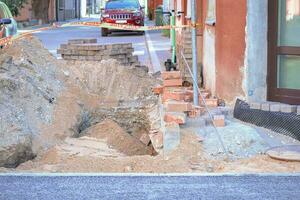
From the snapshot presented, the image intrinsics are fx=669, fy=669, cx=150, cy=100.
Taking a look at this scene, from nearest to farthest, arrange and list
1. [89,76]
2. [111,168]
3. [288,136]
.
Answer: [111,168]
[288,136]
[89,76]

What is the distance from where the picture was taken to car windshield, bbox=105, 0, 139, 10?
109 feet

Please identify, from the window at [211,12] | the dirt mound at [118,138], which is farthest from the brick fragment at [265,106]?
the window at [211,12]

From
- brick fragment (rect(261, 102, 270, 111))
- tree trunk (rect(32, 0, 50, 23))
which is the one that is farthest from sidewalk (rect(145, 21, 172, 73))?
tree trunk (rect(32, 0, 50, 23))

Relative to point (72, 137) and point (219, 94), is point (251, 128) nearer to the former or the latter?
point (219, 94)

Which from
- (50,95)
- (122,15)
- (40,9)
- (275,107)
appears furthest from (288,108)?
(40,9)

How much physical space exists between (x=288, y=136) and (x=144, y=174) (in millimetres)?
2212

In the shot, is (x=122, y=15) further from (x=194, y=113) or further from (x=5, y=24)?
(x=194, y=113)

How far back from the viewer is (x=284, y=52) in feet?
29.3

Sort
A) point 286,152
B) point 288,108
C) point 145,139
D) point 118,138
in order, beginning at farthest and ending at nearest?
point 145,139
point 118,138
point 288,108
point 286,152

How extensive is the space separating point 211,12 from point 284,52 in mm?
2328

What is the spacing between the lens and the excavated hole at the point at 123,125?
9.66 metres

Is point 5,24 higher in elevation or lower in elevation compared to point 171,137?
higher

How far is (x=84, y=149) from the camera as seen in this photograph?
902 centimetres

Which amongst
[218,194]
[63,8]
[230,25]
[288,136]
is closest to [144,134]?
[230,25]
